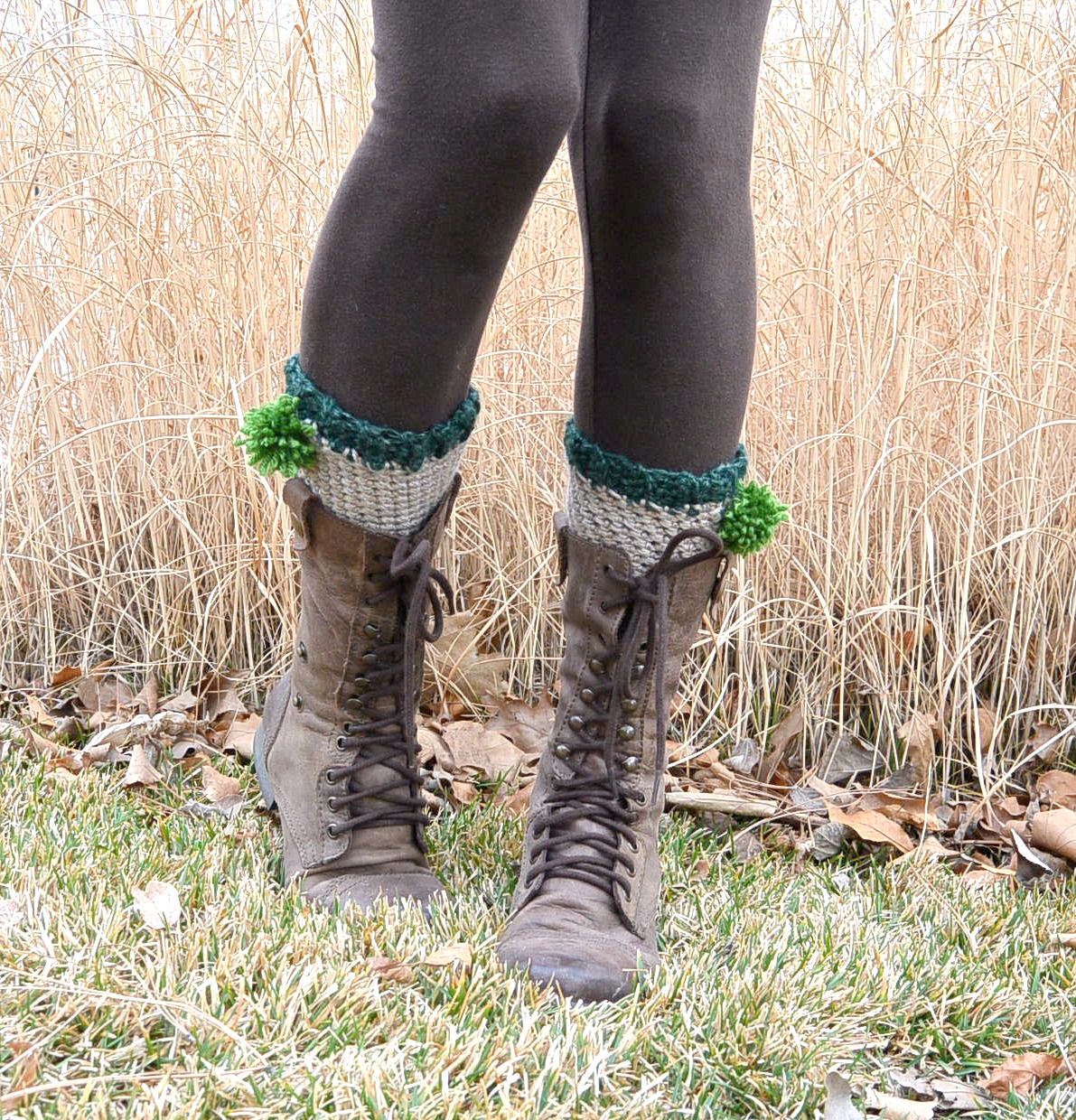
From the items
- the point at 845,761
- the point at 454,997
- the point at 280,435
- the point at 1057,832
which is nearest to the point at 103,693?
the point at 280,435

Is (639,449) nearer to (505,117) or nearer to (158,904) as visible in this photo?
(505,117)

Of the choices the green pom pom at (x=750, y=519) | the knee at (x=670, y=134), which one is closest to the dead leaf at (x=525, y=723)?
the green pom pom at (x=750, y=519)

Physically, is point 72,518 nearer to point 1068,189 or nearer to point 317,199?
point 317,199

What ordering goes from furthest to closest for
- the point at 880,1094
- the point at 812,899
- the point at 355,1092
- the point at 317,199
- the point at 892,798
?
the point at 317,199 < the point at 892,798 < the point at 812,899 < the point at 880,1094 < the point at 355,1092

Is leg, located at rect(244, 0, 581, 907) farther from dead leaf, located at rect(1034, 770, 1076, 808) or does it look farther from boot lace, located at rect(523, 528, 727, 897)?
dead leaf, located at rect(1034, 770, 1076, 808)

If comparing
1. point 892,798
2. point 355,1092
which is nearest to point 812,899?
point 892,798

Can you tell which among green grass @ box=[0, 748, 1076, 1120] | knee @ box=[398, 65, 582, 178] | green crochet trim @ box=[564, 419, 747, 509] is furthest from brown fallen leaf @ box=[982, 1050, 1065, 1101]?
knee @ box=[398, 65, 582, 178]

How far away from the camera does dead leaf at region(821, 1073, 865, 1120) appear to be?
799 millimetres

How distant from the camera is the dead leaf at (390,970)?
880 millimetres

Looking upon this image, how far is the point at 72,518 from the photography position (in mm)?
1713

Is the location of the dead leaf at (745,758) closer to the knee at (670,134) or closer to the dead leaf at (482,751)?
the dead leaf at (482,751)

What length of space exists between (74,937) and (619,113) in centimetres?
76

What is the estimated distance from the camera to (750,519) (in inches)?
40.4

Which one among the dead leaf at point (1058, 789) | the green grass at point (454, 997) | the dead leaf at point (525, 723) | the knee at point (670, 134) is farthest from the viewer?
the dead leaf at point (525, 723)
